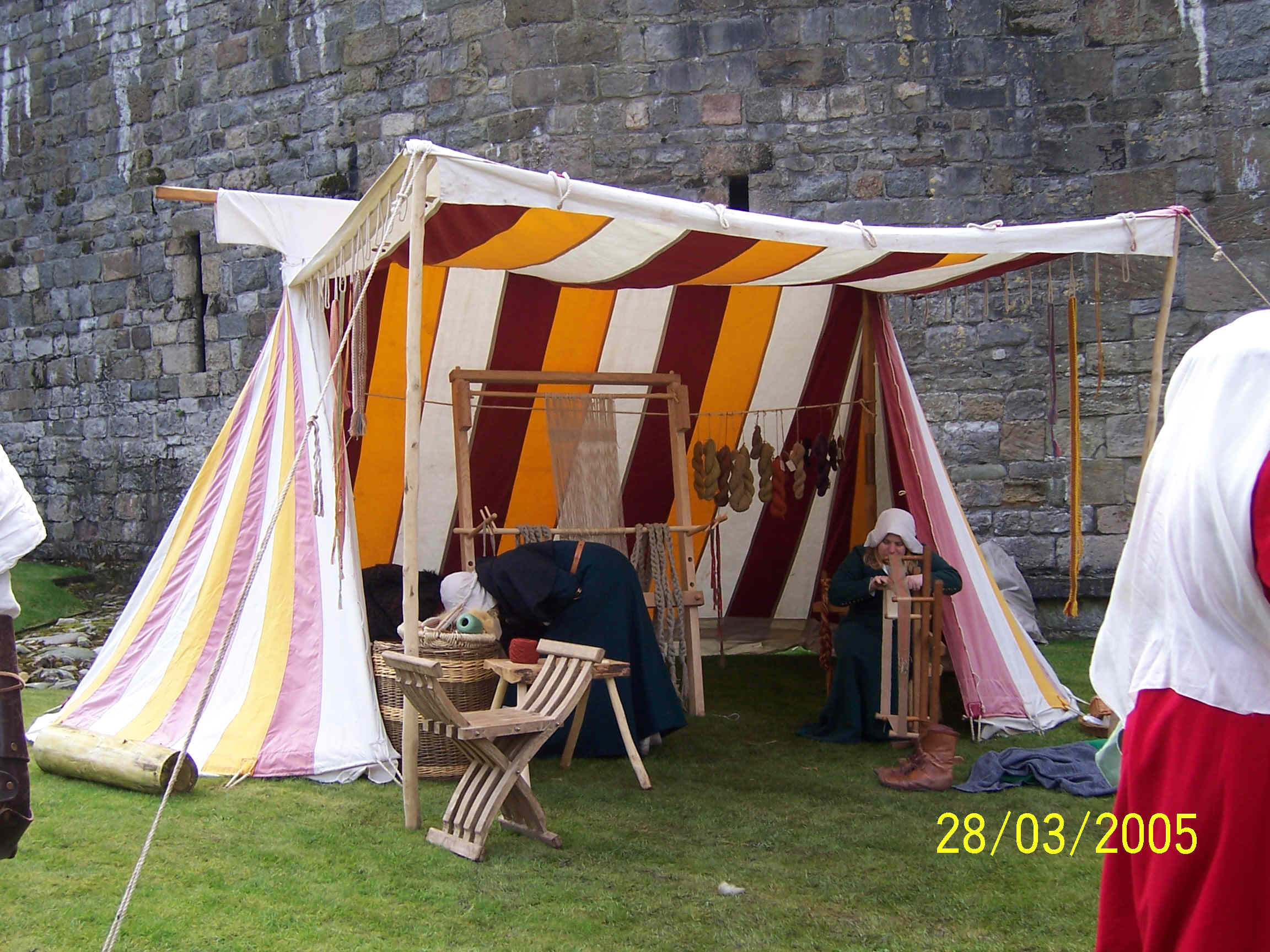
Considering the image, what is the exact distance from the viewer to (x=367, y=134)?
6734mm

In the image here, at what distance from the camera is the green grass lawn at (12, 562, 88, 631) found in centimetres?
661

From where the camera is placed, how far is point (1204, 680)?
4.28 ft

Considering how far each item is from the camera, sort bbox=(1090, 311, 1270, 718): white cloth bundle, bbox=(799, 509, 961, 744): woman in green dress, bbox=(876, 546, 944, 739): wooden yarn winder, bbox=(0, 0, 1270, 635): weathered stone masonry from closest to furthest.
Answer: bbox=(1090, 311, 1270, 718): white cloth bundle < bbox=(876, 546, 944, 739): wooden yarn winder < bbox=(799, 509, 961, 744): woman in green dress < bbox=(0, 0, 1270, 635): weathered stone masonry

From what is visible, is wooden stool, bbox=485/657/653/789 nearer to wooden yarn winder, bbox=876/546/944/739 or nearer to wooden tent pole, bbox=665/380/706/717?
wooden tent pole, bbox=665/380/706/717

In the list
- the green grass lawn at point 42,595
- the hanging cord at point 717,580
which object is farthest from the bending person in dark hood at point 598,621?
the green grass lawn at point 42,595

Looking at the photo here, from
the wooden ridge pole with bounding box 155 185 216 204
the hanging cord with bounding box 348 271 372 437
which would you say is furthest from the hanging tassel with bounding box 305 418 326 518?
the wooden ridge pole with bounding box 155 185 216 204

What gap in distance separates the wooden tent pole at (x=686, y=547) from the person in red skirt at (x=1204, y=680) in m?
2.78

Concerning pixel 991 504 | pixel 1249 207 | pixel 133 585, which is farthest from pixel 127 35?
pixel 1249 207

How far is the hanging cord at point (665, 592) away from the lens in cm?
419

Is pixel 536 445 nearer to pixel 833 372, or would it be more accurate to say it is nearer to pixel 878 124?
pixel 833 372

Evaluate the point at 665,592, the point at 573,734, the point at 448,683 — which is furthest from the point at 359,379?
the point at 665,592

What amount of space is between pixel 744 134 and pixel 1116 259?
1994mm

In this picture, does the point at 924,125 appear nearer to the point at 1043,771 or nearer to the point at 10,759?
the point at 1043,771

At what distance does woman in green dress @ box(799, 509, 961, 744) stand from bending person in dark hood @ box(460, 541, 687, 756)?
60 cm
